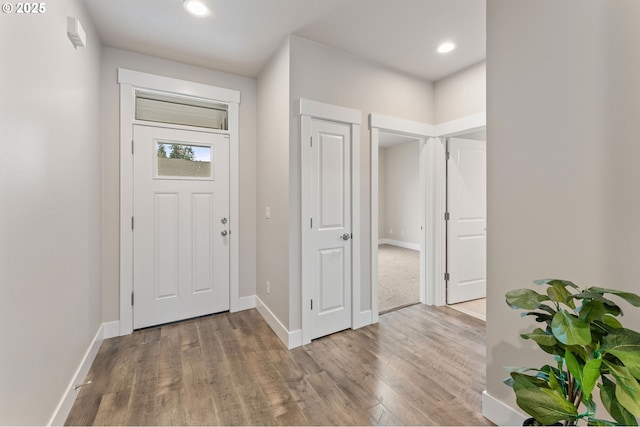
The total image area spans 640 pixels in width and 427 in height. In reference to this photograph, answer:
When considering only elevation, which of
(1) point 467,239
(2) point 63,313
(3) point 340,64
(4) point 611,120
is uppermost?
(3) point 340,64

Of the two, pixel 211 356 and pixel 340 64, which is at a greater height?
pixel 340 64

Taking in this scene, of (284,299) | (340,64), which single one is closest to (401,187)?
(340,64)

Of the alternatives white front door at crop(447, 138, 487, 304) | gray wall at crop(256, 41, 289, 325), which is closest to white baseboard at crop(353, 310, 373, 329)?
gray wall at crop(256, 41, 289, 325)

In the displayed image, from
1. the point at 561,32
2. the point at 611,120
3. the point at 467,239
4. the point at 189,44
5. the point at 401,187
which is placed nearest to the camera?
the point at 611,120

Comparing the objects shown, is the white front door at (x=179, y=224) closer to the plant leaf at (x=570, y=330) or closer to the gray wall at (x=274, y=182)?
the gray wall at (x=274, y=182)

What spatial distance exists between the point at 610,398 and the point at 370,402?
51.5 inches

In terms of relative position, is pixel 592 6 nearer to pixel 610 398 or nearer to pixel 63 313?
pixel 610 398

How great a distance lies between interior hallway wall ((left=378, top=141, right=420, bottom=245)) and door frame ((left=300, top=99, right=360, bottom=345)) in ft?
15.5

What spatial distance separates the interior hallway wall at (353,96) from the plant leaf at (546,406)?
1878 millimetres

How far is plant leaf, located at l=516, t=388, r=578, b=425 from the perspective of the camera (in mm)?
750

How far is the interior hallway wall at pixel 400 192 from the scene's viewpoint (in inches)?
286

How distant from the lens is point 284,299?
2.57 m

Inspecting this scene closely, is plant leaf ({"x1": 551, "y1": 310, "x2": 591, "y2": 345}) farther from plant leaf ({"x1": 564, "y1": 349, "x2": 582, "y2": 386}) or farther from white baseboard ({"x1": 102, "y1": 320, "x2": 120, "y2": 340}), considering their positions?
white baseboard ({"x1": 102, "y1": 320, "x2": 120, "y2": 340})

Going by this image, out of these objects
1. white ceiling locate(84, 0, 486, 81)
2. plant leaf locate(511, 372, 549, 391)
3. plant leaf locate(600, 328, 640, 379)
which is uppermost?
white ceiling locate(84, 0, 486, 81)
